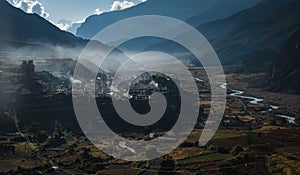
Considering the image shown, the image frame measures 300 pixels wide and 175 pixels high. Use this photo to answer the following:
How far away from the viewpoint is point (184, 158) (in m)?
44.1

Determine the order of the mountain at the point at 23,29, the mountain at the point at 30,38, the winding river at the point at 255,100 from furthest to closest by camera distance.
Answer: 1. the mountain at the point at 23,29
2. the mountain at the point at 30,38
3. the winding river at the point at 255,100

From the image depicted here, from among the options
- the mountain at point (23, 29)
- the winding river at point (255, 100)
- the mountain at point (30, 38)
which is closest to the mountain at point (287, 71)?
the winding river at point (255, 100)

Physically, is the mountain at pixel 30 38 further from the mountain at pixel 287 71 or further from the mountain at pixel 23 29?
the mountain at pixel 287 71

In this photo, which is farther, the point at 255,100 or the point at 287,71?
the point at 287,71

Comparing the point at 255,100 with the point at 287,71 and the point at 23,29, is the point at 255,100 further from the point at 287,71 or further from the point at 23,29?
the point at 23,29

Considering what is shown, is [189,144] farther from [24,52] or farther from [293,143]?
[24,52]

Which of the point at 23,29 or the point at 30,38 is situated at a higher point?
the point at 23,29

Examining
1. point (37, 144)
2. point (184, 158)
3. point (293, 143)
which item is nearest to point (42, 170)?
point (37, 144)

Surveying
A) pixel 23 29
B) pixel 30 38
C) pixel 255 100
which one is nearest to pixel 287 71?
pixel 255 100

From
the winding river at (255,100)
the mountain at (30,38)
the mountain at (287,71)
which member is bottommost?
the winding river at (255,100)

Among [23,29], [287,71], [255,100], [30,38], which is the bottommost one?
[255,100]

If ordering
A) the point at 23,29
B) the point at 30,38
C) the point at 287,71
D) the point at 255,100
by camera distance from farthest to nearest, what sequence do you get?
1. the point at 23,29
2. the point at 30,38
3. the point at 287,71
4. the point at 255,100

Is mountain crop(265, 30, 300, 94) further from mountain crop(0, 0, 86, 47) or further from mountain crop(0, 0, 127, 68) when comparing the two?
mountain crop(0, 0, 86, 47)

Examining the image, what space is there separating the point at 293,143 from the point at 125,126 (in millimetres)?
27775
